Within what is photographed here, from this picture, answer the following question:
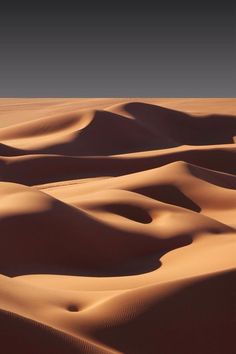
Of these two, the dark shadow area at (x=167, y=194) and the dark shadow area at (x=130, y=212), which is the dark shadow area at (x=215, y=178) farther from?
the dark shadow area at (x=130, y=212)

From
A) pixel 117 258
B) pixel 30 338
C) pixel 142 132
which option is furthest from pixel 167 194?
pixel 142 132

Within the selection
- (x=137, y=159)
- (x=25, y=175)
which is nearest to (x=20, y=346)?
(x=25, y=175)

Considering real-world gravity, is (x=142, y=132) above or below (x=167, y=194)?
below

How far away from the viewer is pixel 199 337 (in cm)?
643

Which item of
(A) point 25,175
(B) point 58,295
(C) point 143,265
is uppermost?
(B) point 58,295

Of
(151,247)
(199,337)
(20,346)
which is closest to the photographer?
(20,346)

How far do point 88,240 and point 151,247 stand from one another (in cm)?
95

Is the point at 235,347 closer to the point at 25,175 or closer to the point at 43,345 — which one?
the point at 43,345

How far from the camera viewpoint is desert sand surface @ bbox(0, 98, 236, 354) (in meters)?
5.93

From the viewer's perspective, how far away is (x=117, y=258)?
10070mm

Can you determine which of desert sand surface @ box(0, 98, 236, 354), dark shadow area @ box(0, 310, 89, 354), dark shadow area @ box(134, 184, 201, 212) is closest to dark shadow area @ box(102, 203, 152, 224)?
desert sand surface @ box(0, 98, 236, 354)

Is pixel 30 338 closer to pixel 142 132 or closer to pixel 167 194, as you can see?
pixel 167 194

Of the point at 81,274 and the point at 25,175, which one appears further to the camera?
the point at 25,175

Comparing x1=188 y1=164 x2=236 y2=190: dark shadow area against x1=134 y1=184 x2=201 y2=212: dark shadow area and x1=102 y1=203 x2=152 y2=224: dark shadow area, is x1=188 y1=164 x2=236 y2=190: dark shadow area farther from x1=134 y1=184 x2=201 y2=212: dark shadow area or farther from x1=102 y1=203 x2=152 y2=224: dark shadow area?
x1=102 y1=203 x2=152 y2=224: dark shadow area
